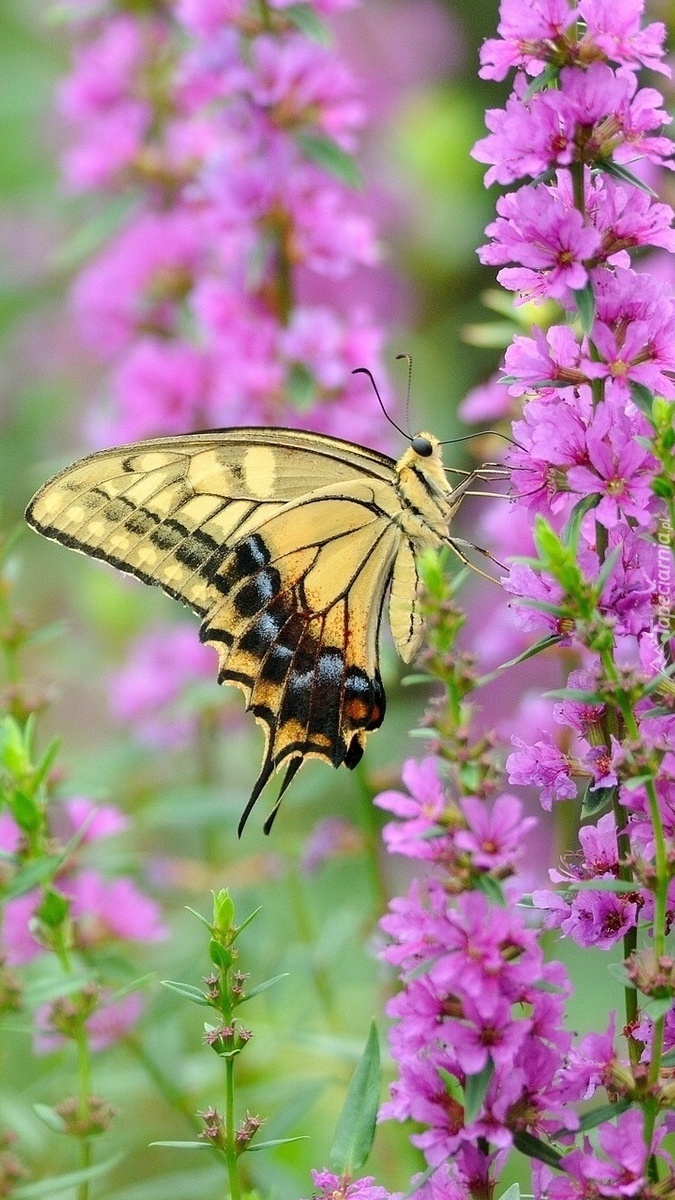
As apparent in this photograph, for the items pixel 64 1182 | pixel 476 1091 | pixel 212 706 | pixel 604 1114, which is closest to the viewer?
pixel 476 1091

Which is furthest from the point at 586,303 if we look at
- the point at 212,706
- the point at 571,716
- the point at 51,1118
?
the point at 212,706

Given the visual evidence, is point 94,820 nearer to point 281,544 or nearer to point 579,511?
point 281,544

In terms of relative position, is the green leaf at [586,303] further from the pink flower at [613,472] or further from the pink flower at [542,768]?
the pink flower at [542,768]

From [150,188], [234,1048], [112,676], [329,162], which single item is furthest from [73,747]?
[234,1048]

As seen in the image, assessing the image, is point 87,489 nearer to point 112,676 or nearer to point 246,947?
point 246,947

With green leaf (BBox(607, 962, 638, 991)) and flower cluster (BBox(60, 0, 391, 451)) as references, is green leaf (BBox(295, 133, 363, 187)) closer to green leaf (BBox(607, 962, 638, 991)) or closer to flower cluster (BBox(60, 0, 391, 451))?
flower cluster (BBox(60, 0, 391, 451))

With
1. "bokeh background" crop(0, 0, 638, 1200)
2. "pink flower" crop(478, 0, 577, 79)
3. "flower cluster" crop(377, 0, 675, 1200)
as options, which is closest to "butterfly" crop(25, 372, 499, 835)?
"bokeh background" crop(0, 0, 638, 1200)
